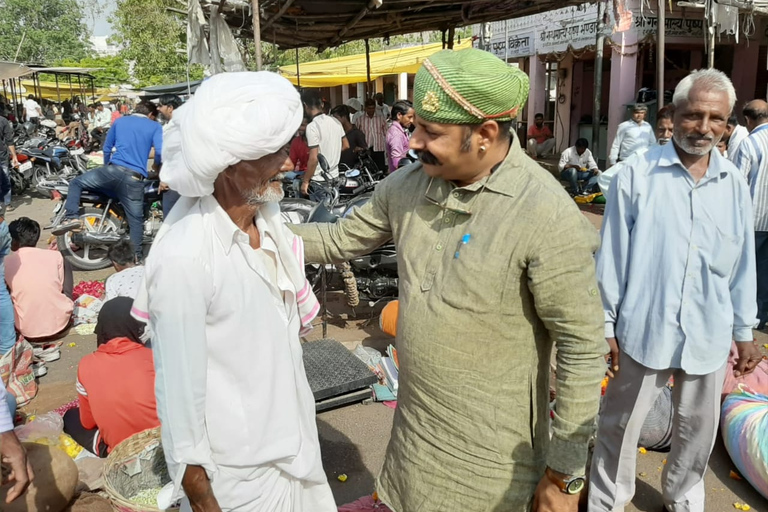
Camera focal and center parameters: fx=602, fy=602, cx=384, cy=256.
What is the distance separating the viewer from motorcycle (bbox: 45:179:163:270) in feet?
24.4

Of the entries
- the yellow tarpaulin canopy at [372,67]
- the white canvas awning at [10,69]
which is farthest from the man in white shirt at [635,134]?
the white canvas awning at [10,69]

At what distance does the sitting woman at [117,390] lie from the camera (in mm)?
3131

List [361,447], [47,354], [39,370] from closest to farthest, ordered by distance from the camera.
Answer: [361,447] < [39,370] < [47,354]

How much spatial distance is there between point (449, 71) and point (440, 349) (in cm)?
76

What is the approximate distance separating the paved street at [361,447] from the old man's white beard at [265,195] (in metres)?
2.11

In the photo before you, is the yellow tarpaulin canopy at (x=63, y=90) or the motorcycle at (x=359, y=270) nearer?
the motorcycle at (x=359, y=270)

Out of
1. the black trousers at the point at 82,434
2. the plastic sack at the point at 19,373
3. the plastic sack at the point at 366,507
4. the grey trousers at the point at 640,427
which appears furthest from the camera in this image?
the plastic sack at the point at 19,373

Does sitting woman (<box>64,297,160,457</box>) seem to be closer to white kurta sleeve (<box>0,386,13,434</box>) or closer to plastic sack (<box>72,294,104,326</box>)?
white kurta sleeve (<box>0,386,13,434</box>)

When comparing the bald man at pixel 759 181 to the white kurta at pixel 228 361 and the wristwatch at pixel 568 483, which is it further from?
the white kurta at pixel 228 361

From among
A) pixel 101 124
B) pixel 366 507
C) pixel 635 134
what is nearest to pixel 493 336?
pixel 366 507

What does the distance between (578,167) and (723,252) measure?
9.67 meters

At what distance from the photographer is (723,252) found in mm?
2488

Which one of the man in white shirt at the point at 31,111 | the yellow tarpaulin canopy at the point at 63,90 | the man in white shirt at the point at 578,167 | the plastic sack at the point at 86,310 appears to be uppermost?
the yellow tarpaulin canopy at the point at 63,90

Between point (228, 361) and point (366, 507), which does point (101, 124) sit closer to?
point (366, 507)
